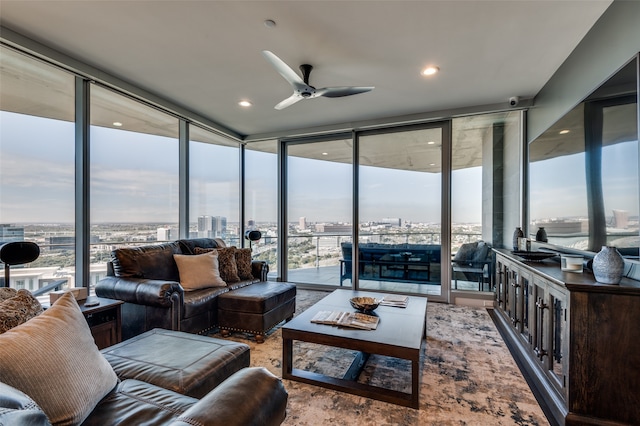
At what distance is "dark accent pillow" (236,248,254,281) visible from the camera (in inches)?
143

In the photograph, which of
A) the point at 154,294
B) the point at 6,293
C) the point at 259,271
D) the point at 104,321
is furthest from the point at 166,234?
the point at 6,293

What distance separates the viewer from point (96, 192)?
10.1ft

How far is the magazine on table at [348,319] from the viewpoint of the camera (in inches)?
83.3

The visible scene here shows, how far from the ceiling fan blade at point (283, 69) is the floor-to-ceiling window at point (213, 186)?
2477mm

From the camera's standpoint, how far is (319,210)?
5.08 meters

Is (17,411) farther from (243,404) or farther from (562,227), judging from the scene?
(562,227)

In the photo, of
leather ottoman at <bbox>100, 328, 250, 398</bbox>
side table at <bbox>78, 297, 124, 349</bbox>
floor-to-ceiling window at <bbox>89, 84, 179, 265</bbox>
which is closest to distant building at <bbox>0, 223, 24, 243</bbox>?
floor-to-ceiling window at <bbox>89, 84, 179, 265</bbox>

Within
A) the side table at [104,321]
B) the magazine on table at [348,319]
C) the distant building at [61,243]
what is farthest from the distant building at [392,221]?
the distant building at [61,243]

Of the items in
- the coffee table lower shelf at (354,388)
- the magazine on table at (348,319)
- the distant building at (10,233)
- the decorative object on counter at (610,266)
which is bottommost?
the coffee table lower shelf at (354,388)

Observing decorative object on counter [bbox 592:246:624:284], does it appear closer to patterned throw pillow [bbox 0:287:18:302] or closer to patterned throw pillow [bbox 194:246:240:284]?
patterned throw pillow [bbox 0:287:18:302]

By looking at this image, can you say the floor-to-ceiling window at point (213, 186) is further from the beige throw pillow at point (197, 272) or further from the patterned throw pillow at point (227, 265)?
the beige throw pillow at point (197, 272)

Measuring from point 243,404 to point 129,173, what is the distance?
3463 millimetres

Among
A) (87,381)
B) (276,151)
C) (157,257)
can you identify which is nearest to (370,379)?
(87,381)

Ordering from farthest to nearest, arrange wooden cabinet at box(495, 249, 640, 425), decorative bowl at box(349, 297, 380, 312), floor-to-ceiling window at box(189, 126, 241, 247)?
1. floor-to-ceiling window at box(189, 126, 241, 247)
2. decorative bowl at box(349, 297, 380, 312)
3. wooden cabinet at box(495, 249, 640, 425)
